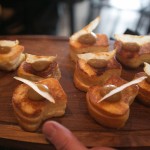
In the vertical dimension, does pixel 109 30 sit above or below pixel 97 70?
below

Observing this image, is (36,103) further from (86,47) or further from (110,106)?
(86,47)

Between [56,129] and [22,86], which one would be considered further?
[22,86]

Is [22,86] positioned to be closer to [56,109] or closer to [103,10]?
[56,109]

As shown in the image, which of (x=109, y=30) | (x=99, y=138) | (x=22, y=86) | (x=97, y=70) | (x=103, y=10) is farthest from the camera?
(x=103, y=10)

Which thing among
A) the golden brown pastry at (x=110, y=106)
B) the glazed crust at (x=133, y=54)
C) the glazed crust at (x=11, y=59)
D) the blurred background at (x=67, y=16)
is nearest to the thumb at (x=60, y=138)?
the golden brown pastry at (x=110, y=106)

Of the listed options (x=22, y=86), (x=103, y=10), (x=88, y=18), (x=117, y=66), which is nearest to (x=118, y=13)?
(x=103, y=10)

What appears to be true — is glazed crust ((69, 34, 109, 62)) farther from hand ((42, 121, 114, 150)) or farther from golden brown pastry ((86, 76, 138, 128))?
hand ((42, 121, 114, 150))
